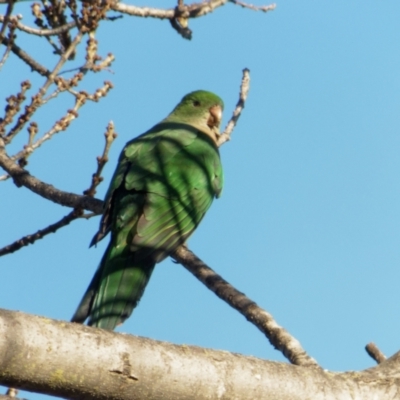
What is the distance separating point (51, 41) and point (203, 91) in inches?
75.4

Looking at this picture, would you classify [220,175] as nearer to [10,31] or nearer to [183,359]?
[10,31]

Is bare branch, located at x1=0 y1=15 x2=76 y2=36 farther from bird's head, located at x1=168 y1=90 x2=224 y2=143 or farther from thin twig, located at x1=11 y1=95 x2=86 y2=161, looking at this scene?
bird's head, located at x1=168 y1=90 x2=224 y2=143

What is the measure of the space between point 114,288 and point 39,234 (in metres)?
0.50

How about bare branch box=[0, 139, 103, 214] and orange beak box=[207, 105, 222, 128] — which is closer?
bare branch box=[0, 139, 103, 214]

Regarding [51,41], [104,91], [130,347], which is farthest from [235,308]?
[51,41]

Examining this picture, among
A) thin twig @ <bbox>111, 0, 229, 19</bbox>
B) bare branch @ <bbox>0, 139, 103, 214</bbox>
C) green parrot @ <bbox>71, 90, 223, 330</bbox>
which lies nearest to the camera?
green parrot @ <bbox>71, 90, 223, 330</bbox>

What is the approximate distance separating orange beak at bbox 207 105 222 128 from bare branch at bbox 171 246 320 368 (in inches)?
78.0

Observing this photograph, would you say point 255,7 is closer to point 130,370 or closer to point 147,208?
point 147,208

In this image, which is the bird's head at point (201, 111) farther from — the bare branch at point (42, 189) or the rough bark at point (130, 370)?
the rough bark at point (130, 370)

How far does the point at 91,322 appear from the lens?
3.41 m

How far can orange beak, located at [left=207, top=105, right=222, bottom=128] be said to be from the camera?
5.56 m

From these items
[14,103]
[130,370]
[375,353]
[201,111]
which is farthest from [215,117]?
[130,370]

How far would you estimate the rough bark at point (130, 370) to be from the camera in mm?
1548

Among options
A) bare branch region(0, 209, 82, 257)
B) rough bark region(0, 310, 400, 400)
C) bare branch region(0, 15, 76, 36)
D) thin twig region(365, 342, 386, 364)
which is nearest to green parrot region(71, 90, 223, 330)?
bare branch region(0, 209, 82, 257)
